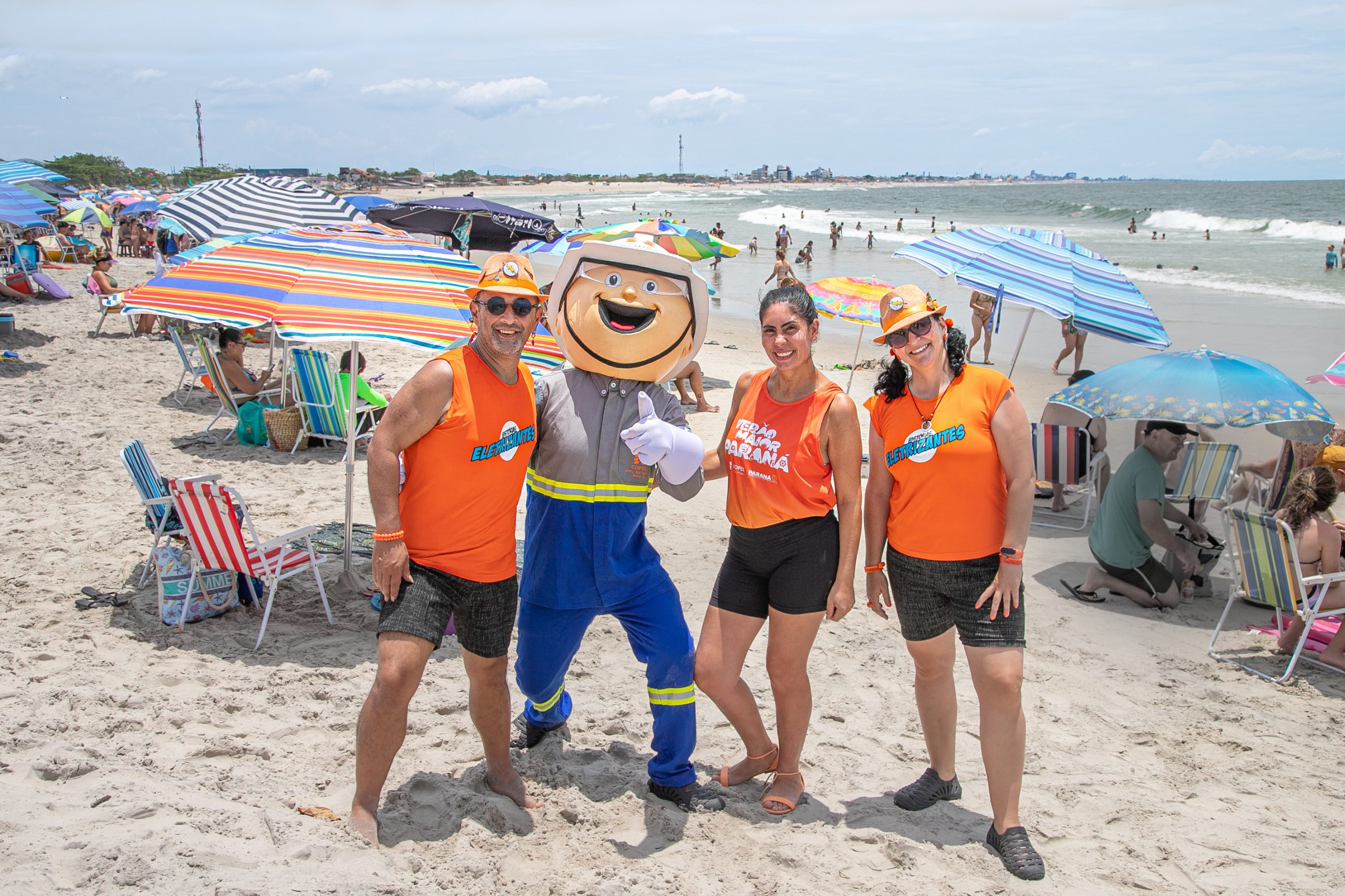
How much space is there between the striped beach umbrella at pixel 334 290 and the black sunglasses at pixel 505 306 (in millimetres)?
762

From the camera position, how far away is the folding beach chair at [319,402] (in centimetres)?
773

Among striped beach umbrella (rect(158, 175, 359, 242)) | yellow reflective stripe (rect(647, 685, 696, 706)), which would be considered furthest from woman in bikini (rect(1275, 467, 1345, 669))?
striped beach umbrella (rect(158, 175, 359, 242))

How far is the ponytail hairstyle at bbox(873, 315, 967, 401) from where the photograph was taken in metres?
3.05

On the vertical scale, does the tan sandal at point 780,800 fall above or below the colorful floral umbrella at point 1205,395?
below

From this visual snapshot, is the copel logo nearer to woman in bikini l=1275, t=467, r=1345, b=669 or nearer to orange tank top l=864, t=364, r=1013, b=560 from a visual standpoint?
orange tank top l=864, t=364, r=1013, b=560

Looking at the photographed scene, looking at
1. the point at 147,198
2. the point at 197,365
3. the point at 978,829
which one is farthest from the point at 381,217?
the point at 147,198

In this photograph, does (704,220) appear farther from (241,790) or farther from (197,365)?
(241,790)

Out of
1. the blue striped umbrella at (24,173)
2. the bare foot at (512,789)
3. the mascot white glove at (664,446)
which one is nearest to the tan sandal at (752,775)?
the bare foot at (512,789)

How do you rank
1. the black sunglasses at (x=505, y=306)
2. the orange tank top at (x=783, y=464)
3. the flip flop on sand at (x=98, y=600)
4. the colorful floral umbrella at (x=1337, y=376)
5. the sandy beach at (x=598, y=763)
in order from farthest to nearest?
1. the colorful floral umbrella at (x=1337, y=376)
2. the flip flop on sand at (x=98, y=600)
3. the orange tank top at (x=783, y=464)
4. the black sunglasses at (x=505, y=306)
5. the sandy beach at (x=598, y=763)

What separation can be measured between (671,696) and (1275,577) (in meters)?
3.40

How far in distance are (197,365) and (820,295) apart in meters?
6.42

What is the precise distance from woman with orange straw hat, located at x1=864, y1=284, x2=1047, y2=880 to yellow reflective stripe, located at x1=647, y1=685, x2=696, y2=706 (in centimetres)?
71

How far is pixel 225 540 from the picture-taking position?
434 centimetres

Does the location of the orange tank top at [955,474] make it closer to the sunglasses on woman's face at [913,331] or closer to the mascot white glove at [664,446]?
the sunglasses on woman's face at [913,331]
